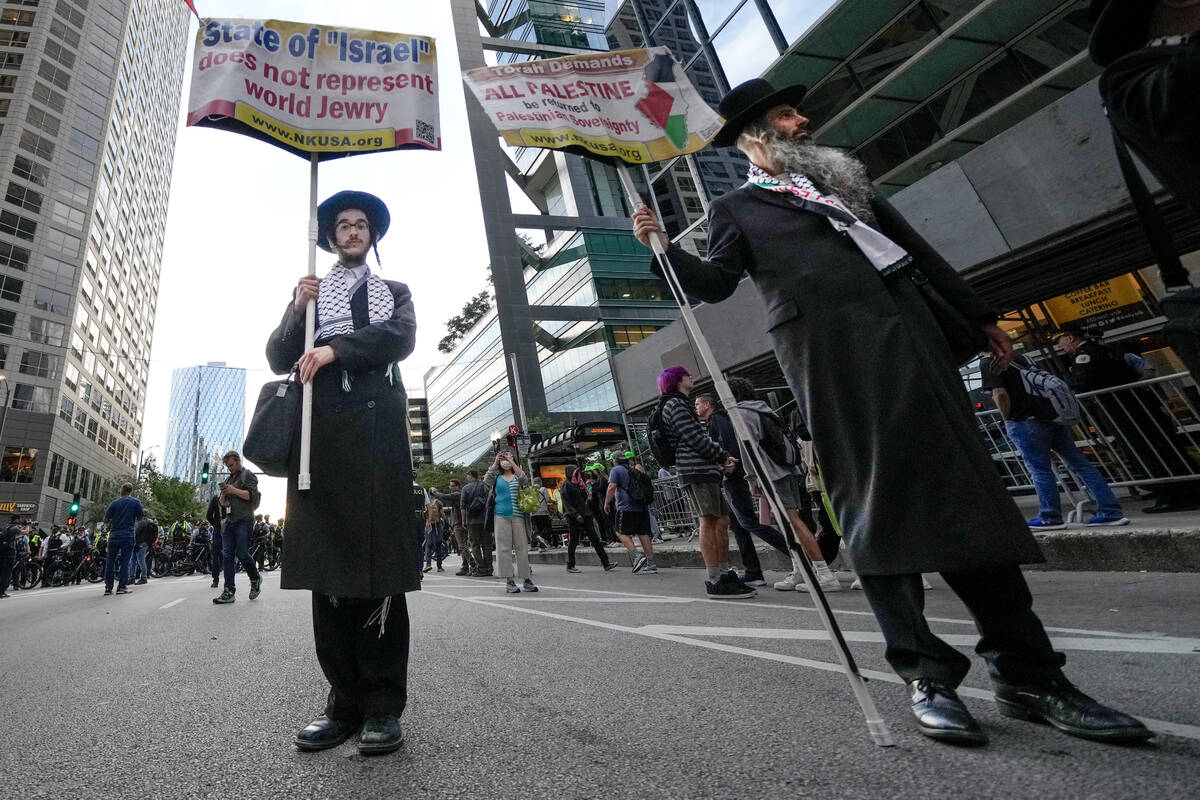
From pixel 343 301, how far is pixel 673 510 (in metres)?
10.5

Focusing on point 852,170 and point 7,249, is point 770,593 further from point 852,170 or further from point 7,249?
point 7,249

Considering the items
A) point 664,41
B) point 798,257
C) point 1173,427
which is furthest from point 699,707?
point 664,41

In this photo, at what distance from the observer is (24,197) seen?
171 ft

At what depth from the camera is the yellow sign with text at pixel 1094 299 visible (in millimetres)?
9773

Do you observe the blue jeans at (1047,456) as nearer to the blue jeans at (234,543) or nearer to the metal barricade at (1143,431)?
the metal barricade at (1143,431)

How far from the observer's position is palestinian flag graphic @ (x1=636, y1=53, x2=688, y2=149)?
4121 millimetres

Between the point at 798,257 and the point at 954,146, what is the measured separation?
11.9 metres

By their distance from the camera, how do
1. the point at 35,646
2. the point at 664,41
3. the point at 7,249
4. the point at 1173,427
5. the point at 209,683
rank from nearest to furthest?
the point at 209,683, the point at 35,646, the point at 1173,427, the point at 664,41, the point at 7,249

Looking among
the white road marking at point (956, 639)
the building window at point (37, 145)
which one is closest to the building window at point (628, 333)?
the white road marking at point (956, 639)

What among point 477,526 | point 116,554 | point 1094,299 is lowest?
point 477,526

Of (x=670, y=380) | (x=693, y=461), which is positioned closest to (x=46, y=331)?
(x=670, y=380)

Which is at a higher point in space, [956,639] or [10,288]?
[10,288]

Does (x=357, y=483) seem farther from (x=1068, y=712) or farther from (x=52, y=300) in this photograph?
(x=52, y=300)

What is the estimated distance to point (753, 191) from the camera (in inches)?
90.7
